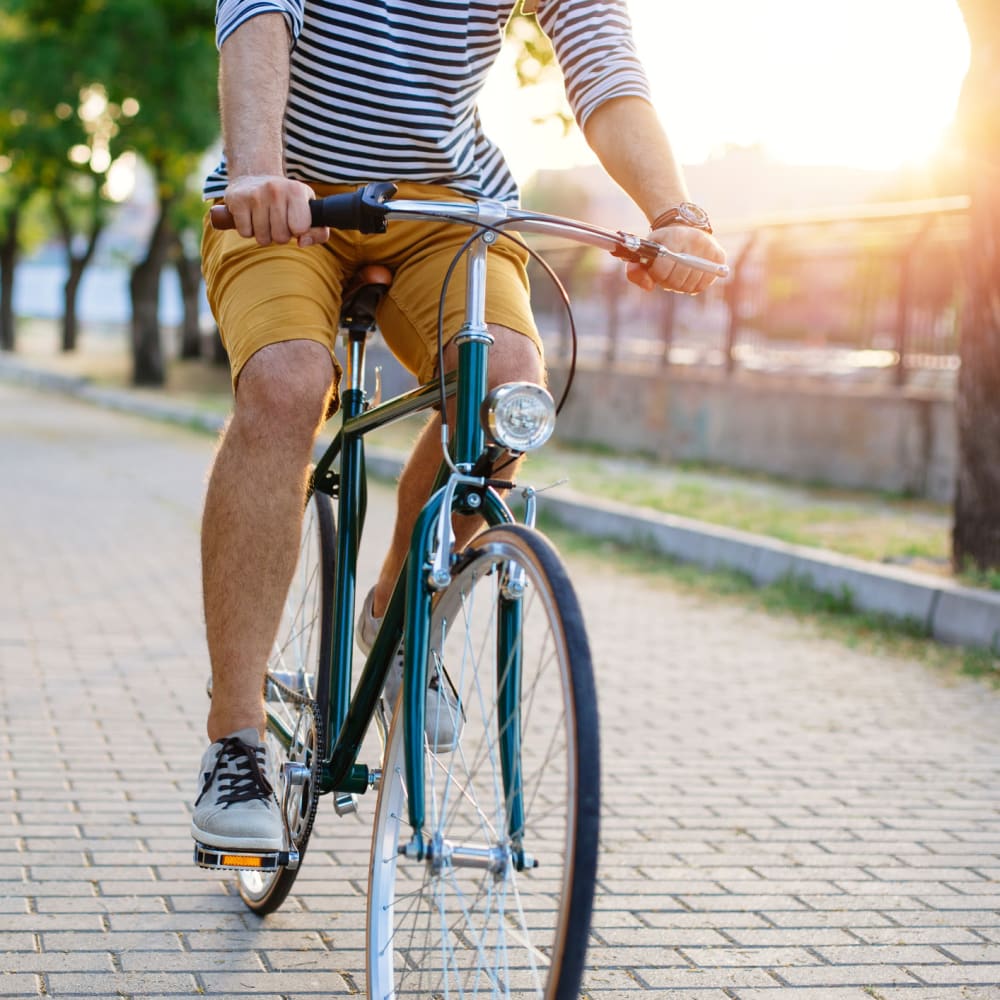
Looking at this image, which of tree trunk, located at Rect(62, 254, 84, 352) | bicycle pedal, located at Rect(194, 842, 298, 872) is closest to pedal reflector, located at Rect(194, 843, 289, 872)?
bicycle pedal, located at Rect(194, 842, 298, 872)

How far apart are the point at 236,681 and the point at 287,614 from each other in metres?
0.78

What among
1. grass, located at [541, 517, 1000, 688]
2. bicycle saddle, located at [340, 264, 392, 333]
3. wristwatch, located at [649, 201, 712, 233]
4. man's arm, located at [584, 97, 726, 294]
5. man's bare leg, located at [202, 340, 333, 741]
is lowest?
grass, located at [541, 517, 1000, 688]

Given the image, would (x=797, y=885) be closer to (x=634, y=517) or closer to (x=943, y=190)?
(x=634, y=517)

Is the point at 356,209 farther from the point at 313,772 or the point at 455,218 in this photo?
the point at 313,772

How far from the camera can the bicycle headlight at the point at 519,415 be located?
2408 millimetres

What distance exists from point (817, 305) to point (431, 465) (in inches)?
411

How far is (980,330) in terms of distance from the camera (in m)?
7.71

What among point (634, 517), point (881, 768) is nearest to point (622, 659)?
point (881, 768)

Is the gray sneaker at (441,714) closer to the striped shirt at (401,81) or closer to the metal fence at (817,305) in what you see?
the striped shirt at (401,81)

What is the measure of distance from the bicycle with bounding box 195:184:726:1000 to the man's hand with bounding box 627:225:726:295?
0.16 feet

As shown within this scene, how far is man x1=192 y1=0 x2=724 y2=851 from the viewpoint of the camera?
110 inches

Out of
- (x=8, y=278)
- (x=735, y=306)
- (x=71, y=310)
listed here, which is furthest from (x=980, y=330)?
(x=8, y=278)

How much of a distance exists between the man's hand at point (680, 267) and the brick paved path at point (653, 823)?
4.27 feet

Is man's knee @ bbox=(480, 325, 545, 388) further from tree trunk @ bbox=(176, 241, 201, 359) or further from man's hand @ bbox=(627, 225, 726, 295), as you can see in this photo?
tree trunk @ bbox=(176, 241, 201, 359)
